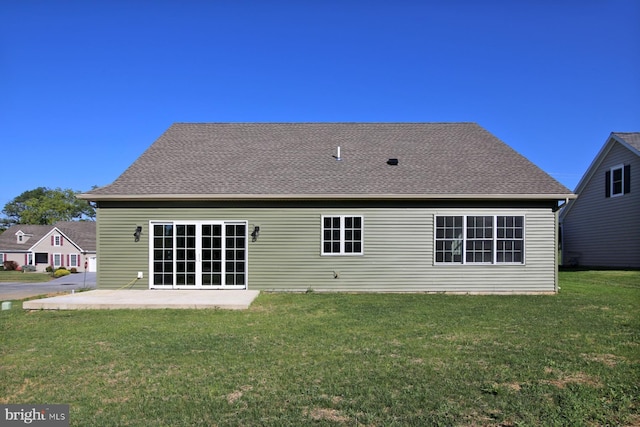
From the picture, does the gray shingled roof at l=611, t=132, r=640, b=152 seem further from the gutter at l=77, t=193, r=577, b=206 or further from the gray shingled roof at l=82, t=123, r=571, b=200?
the gutter at l=77, t=193, r=577, b=206

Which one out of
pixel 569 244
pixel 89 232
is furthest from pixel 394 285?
pixel 89 232

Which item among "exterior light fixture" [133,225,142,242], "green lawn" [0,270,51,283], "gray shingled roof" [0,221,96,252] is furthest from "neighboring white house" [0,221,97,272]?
"exterior light fixture" [133,225,142,242]

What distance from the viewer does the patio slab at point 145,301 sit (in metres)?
9.15

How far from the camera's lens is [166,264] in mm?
12078

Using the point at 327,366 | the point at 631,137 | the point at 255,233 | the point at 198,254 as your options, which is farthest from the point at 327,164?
the point at 631,137

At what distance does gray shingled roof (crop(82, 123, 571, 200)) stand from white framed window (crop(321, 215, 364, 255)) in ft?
2.52

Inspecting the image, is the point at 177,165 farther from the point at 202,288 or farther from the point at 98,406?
the point at 98,406

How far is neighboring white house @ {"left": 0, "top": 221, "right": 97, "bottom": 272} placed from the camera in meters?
46.7

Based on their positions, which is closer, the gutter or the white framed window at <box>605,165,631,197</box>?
the gutter

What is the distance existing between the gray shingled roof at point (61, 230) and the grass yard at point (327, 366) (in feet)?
143

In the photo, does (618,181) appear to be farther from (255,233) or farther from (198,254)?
(198,254)

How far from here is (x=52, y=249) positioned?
153 feet

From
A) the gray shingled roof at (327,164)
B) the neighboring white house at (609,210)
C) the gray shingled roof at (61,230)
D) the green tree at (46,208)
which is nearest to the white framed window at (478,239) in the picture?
the gray shingled roof at (327,164)

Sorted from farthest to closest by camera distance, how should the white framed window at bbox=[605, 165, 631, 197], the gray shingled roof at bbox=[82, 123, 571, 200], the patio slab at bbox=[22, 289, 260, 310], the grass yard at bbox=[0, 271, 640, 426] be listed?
1. the white framed window at bbox=[605, 165, 631, 197]
2. the gray shingled roof at bbox=[82, 123, 571, 200]
3. the patio slab at bbox=[22, 289, 260, 310]
4. the grass yard at bbox=[0, 271, 640, 426]
